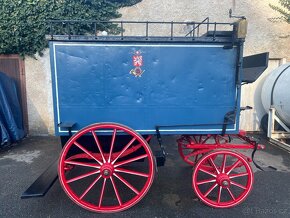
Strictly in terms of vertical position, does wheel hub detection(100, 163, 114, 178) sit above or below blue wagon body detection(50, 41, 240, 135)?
below

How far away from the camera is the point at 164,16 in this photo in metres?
6.13

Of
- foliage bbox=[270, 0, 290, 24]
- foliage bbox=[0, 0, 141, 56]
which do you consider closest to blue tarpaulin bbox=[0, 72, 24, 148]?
foliage bbox=[0, 0, 141, 56]

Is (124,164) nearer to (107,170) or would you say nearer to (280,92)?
(107,170)

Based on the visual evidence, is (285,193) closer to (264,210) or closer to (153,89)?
(264,210)

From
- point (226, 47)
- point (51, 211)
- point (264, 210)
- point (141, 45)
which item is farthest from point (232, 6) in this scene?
point (51, 211)

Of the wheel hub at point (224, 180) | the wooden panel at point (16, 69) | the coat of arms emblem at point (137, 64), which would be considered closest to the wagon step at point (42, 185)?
the coat of arms emblem at point (137, 64)

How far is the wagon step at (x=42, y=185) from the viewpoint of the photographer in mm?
2604

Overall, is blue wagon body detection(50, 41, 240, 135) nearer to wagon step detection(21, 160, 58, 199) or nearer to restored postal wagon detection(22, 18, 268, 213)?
restored postal wagon detection(22, 18, 268, 213)

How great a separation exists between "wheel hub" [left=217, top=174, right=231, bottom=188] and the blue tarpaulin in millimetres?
4577

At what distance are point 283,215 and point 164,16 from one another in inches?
201

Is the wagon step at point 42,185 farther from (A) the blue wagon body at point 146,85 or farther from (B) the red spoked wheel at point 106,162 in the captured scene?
(A) the blue wagon body at point 146,85

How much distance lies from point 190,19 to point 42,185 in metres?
5.30

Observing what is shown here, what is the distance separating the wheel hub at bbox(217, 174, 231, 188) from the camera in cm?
288

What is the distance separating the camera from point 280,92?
206 inches
